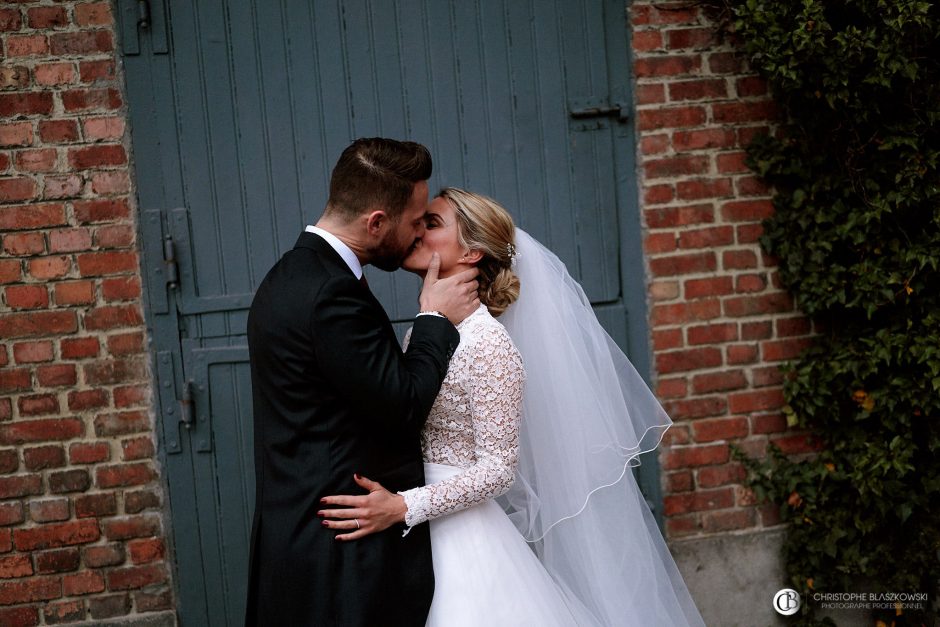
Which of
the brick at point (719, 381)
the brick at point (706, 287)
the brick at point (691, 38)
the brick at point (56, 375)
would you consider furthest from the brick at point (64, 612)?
the brick at point (691, 38)

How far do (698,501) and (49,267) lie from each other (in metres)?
2.76

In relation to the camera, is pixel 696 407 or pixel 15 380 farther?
pixel 696 407

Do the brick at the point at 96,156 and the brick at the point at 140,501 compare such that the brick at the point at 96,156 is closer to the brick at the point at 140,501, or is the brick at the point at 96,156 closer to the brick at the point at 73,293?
the brick at the point at 73,293

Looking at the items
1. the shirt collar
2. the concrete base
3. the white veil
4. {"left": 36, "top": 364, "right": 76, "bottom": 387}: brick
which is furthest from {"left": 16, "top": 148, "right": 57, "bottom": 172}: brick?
the concrete base

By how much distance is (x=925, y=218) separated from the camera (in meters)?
3.30

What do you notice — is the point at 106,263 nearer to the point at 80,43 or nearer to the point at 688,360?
the point at 80,43

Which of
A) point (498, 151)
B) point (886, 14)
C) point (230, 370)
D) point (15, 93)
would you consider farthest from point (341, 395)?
point (886, 14)

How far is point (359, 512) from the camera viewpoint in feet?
6.80

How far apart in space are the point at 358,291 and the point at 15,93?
1855 millimetres

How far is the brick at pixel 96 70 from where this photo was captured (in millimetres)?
3059

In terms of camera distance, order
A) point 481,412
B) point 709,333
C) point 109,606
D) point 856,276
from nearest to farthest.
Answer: point 481,412
point 109,606
point 856,276
point 709,333

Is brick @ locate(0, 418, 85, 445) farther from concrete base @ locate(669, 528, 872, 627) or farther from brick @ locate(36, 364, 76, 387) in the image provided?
concrete base @ locate(669, 528, 872, 627)

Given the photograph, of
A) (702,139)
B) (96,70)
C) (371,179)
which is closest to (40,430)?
(96,70)

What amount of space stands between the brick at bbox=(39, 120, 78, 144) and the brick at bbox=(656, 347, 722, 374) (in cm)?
246
